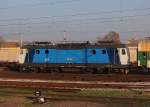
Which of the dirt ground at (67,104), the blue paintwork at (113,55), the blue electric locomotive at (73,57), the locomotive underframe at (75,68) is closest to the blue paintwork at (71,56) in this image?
the blue electric locomotive at (73,57)

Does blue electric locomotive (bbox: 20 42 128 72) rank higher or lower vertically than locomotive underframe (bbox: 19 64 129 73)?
higher

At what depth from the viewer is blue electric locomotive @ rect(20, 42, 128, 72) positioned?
134 ft

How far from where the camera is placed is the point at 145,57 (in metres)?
41.8

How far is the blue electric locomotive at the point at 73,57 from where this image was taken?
40.8m

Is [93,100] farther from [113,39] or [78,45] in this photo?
[113,39]

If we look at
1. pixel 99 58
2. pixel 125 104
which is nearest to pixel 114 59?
pixel 99 58

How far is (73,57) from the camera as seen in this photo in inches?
1663

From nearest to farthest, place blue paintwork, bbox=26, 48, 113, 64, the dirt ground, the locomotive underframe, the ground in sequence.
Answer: the dirt ground → the ground → the locomotive underframe → blue paintwork, bbox=26, 48, 113, 64

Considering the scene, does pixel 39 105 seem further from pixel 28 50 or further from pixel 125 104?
pixel 28 50

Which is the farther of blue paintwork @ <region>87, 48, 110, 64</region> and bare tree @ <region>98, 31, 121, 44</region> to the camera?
bare tree @ <region>98, 31, 121, 44</region>

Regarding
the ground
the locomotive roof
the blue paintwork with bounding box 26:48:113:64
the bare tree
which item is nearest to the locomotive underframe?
the blue paintwork with bounding box 26:48:113:64

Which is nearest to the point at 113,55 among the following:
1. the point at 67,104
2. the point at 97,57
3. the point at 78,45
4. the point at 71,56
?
the point at 97,57

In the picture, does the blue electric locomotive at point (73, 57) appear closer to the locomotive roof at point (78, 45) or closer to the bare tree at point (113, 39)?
the locomotive roof at point (78, 45)

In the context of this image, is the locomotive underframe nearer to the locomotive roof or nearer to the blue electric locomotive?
the blue electric locomotive
